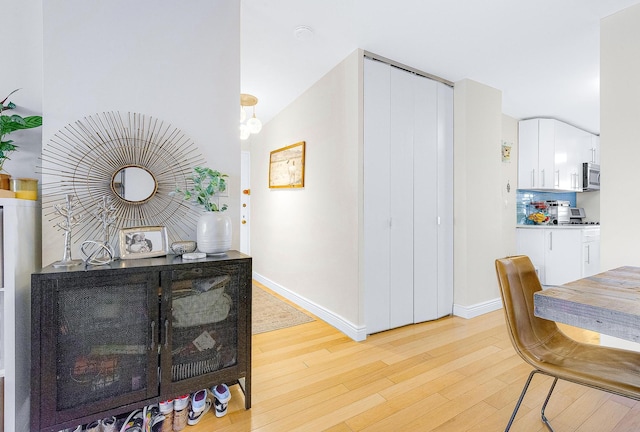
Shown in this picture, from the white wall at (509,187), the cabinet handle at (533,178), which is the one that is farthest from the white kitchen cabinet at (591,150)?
the white wall at (509,187)

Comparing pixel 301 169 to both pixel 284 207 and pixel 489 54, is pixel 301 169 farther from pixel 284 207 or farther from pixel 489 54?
pixel 489 54

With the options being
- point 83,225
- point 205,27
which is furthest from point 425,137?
point 83,225

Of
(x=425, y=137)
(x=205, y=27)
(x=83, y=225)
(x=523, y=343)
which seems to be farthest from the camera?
(x=425, y=137)

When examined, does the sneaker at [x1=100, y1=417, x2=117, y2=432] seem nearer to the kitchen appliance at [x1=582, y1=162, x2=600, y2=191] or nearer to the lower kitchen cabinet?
the lower kitchen cabinet

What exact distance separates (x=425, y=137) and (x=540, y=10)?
4.00 feet

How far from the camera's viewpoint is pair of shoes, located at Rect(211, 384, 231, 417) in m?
1.61

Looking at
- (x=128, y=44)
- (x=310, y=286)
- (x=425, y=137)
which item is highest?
(x=128, y=44)

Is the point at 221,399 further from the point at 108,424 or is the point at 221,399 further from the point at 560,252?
the point at 560,252

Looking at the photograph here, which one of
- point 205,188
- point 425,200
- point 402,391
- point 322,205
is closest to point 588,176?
point 425,200

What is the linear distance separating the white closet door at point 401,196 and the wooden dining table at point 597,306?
157 cm

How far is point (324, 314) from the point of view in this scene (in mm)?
3006

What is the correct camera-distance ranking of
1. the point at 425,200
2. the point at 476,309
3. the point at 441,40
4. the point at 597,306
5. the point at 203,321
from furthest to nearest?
the point at 476,309 < the point at 425,200 < the point at 441,40 < the point at 203,321 < the point at 597,306

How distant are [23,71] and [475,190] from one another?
3.65m

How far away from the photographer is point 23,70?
5.33 ft
